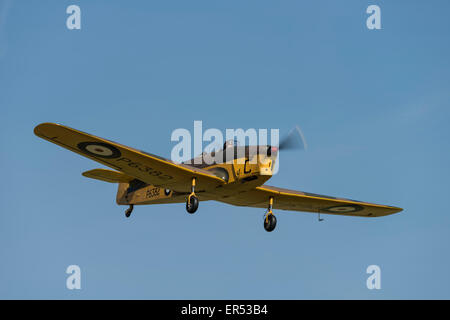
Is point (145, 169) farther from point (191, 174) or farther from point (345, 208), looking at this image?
point (345, 208)

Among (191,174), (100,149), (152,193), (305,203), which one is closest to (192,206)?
(191,174)

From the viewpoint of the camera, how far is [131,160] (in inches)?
748

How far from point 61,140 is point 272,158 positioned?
641cm

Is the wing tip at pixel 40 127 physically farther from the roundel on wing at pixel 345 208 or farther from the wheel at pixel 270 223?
the roundel on wing at pixel 345 208

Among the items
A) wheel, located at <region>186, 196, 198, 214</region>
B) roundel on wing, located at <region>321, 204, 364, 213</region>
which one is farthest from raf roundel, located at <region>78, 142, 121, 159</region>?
roundel on wing, located at <region>321, 204, 364, 213</region>

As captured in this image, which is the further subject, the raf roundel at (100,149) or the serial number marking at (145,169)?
the serial number marking at (145,169)

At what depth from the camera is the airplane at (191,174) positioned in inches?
710

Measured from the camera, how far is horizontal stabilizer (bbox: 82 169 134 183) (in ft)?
73.5

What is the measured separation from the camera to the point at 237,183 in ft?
Result: 64.0

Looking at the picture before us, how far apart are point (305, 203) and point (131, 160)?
7.85 m

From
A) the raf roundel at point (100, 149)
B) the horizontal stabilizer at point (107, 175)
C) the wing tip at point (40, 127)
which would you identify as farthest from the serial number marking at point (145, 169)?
the horizontal stabilizer at point (107, 175)

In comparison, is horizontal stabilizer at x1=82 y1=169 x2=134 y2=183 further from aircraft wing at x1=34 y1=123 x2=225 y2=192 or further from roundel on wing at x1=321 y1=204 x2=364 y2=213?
roundel on wing at x1=321 y1=204 x2=364 y2=213
